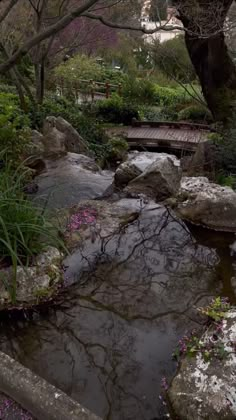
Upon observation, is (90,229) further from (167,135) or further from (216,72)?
(167,135)

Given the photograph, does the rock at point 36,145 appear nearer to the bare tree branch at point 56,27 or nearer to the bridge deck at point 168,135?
the bare tree branch at point 56,27

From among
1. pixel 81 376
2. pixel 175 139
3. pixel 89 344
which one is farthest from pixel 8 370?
pixel 175 139

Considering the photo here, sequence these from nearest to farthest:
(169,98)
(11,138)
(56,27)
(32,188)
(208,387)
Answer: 1. (208,387)
2. (56,27)
3. (32,188)
4. (11,138)
5. (169,98)

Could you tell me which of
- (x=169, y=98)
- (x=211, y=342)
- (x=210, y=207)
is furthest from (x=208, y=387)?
(x=169, y=98)

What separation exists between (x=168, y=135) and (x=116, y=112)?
290 centimetres

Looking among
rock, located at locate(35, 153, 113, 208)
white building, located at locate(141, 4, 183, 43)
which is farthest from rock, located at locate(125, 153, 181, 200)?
white building, located at locate(141, 4, 183, 43)

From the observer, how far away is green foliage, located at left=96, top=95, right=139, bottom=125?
14.3 m

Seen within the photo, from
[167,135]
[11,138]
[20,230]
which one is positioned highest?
[11,138]

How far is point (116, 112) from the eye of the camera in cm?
1436

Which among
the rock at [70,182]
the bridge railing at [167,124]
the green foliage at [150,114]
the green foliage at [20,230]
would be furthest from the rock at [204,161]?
the green foliage at [150,114]

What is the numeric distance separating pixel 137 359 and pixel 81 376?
18.7 inches

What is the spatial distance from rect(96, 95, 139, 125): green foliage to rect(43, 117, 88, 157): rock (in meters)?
5.70

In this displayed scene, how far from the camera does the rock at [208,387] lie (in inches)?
92.9

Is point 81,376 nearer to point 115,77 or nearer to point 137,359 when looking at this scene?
point 137,359
